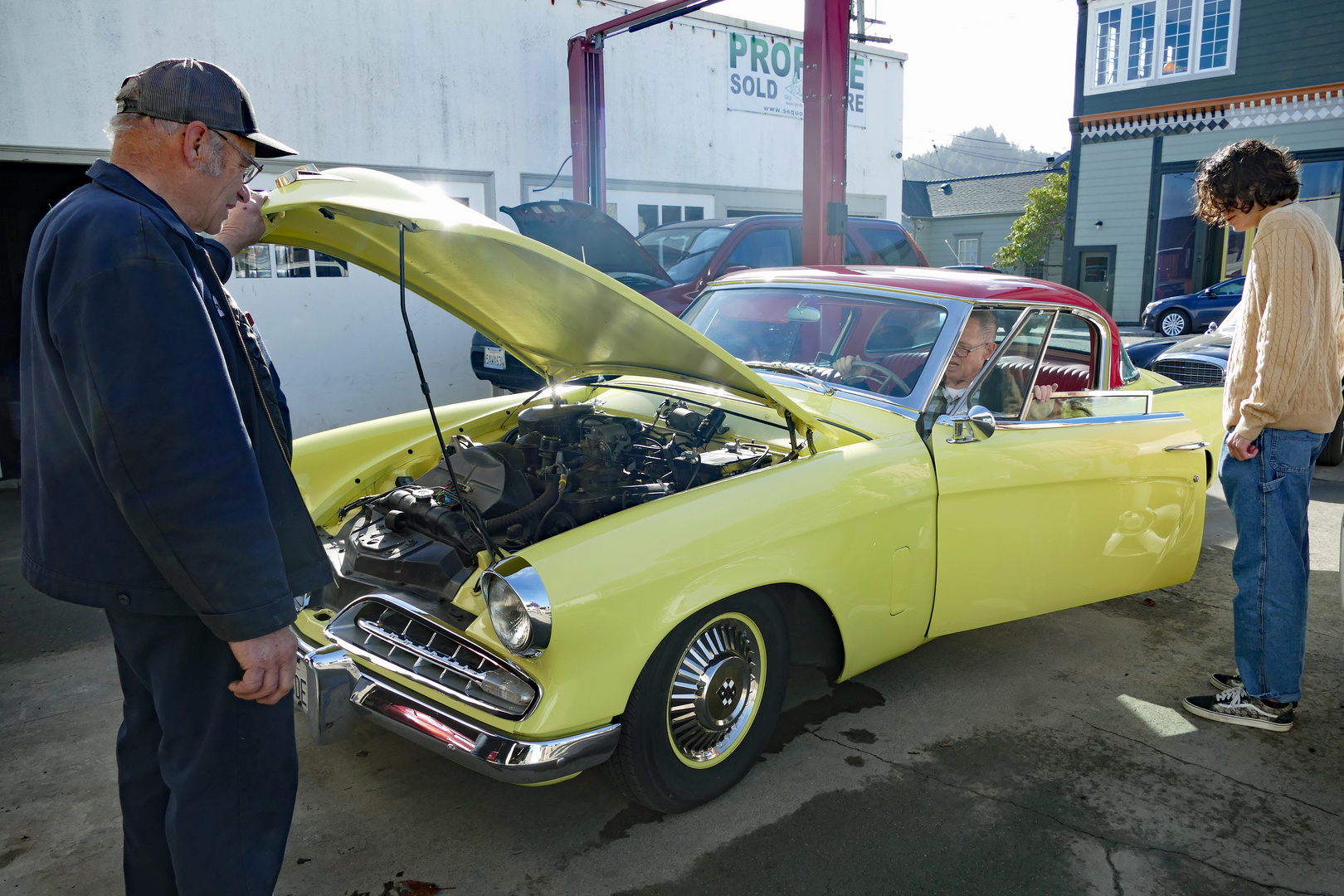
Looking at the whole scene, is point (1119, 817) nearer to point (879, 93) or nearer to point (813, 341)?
point (813, 341)

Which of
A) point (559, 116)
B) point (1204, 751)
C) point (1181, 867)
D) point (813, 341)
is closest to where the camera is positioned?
point (1181, 867)

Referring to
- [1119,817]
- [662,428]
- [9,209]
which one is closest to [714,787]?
[1119,817]

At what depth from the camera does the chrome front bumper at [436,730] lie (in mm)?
2189

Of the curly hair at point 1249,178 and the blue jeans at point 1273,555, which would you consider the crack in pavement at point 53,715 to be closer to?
the blue jeans at point 1273,555

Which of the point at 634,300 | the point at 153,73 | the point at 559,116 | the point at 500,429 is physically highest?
the point at 559,116

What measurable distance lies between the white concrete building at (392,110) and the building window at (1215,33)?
11.2 meters

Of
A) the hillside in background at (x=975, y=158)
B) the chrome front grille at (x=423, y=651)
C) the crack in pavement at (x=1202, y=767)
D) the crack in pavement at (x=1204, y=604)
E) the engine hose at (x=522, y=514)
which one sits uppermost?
the hillside in background at (x=975, y=158)

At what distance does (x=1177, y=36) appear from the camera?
704 inches

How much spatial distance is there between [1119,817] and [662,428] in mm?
1996

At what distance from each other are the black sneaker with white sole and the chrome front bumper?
2216 mm

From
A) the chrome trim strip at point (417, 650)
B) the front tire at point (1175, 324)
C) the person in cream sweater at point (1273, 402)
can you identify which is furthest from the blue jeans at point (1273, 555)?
the front tire at point (1175, 324)

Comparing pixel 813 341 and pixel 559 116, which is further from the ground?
pixel 559 116

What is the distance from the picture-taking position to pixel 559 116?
32.3ft

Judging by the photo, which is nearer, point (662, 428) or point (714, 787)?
point (714, 787)
